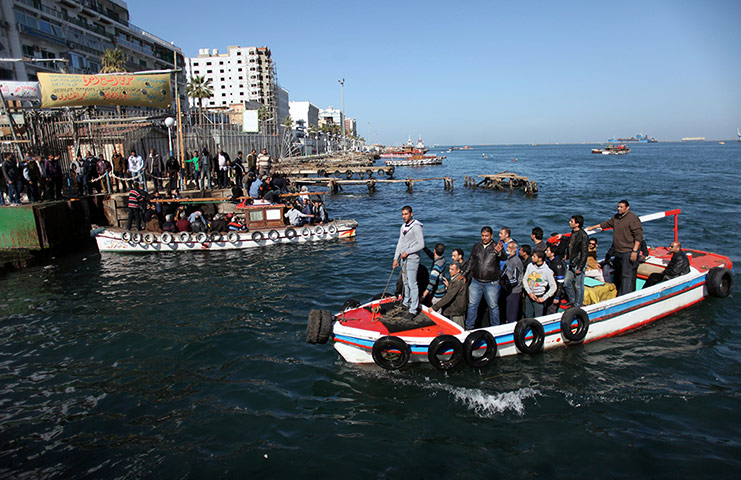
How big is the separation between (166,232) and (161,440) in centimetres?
1419

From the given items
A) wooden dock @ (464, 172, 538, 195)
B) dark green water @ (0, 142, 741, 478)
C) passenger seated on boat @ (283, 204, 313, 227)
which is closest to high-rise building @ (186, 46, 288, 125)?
wooden dock @ (464, 172, 538, 195)

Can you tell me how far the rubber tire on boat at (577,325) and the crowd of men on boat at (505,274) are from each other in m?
0.46

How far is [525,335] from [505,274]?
4.71 feet

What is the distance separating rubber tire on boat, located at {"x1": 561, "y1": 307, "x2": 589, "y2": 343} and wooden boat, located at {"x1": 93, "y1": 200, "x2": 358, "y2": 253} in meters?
14.4

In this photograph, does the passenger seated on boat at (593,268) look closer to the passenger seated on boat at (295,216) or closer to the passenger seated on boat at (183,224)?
the passenger seated on boat at (295,216)

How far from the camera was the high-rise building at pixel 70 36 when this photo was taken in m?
40.8

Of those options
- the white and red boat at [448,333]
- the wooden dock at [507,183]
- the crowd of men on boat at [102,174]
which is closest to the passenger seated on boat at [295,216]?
the crowd of men on boat at [102,174]

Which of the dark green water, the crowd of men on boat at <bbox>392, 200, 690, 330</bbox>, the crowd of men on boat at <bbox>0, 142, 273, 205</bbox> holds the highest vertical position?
the crowd of men on boat at <bbox>0, 142, 273, 205</bbox>

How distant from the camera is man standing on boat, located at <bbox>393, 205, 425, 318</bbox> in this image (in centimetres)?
890

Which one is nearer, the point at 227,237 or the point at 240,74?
the point at 227,237

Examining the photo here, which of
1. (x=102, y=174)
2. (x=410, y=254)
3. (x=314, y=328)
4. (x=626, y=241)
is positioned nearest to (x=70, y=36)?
(x=102, y=174)

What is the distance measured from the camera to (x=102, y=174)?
77.6 ft

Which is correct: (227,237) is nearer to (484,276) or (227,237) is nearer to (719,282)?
(484,276)

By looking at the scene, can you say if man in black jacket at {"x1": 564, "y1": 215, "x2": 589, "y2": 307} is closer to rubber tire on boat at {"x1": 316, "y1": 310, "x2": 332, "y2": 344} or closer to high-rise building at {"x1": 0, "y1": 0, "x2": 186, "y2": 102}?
rubber tire on boat at {"x1": 316, "y1": 310, "x2": 332, "y2": 344}
